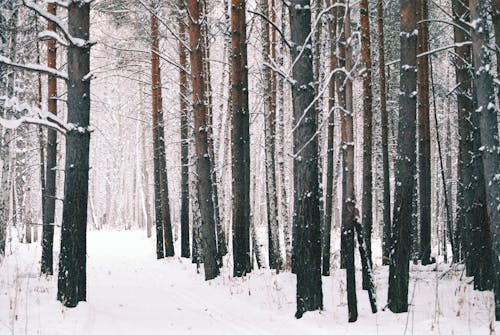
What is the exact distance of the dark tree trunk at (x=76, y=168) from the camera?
825cm

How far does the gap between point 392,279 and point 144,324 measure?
13.0 feet

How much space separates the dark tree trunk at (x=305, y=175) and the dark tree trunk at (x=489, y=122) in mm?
2487

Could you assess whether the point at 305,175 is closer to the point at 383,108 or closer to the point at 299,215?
the point at 299,215

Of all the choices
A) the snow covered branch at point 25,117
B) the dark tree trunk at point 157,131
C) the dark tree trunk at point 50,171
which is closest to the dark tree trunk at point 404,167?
the snow covered branch at point 25,117

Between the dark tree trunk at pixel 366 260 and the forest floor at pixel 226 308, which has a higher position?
the dark tree trunk at pixel 366 260

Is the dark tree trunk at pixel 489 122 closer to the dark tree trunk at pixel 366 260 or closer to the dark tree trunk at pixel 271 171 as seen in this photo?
the dark tree trunk at pixel 366 260

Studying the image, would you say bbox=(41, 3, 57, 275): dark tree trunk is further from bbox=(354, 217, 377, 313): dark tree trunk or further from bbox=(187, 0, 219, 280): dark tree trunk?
bbox=(354, 217, 377, 313): dark tree trunk

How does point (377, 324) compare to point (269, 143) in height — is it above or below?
below

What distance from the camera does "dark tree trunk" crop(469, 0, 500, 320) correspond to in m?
7.01

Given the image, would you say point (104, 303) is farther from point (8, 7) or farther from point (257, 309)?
point (8, 7)

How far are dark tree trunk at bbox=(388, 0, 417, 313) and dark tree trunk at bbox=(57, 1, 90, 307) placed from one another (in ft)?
17.0

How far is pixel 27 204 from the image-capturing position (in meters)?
26.4

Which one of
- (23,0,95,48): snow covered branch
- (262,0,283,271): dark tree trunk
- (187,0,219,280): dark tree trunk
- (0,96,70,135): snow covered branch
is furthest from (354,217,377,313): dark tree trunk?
(262,0,283,271): dark tree trunk

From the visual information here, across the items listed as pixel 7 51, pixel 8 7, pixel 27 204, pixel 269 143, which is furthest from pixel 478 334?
pixel 27 204
